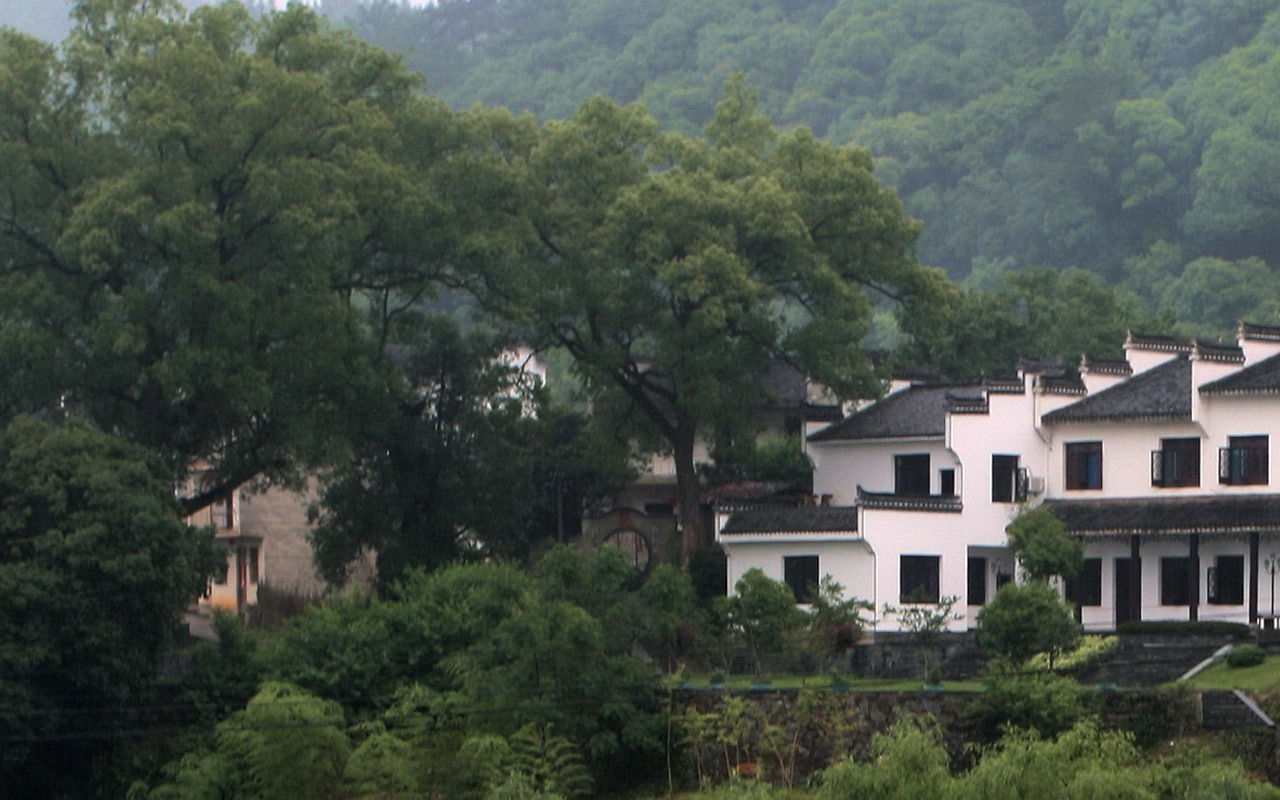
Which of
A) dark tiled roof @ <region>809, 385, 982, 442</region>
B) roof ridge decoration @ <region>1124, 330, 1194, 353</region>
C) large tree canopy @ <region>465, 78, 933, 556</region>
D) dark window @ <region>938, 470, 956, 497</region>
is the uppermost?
large tree canopy @ <region>465, 78, 933, 556</region>

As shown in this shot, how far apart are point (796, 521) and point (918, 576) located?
2776mm

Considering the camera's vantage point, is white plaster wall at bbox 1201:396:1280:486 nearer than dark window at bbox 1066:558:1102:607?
Yes

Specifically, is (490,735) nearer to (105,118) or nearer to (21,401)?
(21,401)

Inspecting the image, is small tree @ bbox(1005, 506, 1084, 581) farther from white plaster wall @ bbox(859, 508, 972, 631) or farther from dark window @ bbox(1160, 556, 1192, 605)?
white plaster wall @ bbox(859, 508, 972, 631)

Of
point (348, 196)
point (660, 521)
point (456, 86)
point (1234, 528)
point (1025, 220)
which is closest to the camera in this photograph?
point (1234, 528)

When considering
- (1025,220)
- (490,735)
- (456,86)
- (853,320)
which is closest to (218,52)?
(853,320)

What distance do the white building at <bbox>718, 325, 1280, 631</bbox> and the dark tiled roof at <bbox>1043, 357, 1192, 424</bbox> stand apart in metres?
0.05

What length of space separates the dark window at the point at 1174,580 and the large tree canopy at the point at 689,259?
7763 mm

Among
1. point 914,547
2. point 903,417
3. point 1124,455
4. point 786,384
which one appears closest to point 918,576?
point 914,547

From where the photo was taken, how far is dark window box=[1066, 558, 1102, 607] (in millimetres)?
44531

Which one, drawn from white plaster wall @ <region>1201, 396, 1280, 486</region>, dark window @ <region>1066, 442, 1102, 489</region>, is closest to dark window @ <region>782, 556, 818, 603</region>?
dark window @ <region>1066, 442, 1102, 489</region>

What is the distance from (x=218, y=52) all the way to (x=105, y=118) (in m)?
2.75

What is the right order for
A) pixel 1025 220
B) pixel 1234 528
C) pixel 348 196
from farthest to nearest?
1. pixel 1025 220
2. pixel 348 196
3. pixel 1234 528

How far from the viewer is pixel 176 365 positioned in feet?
137
